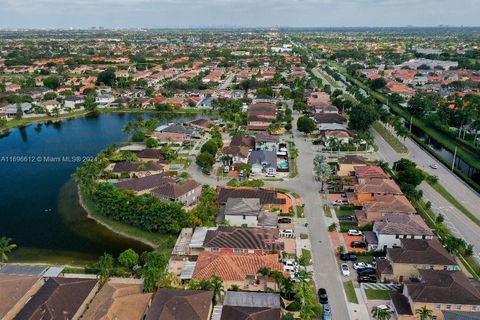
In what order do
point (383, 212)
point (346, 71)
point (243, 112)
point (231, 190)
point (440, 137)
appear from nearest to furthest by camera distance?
point (383, 212) < point (231, 190) < point (440, 137) < point (243, 112) < point (346, 71)

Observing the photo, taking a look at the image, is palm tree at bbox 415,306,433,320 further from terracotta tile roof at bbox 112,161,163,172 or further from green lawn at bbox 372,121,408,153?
green lawn at bbox 372,121,408,153

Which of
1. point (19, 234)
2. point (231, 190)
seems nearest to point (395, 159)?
point (231, 190)

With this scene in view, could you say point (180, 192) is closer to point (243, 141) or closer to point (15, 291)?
point (15, 291)

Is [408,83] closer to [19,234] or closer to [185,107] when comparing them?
[185,107]

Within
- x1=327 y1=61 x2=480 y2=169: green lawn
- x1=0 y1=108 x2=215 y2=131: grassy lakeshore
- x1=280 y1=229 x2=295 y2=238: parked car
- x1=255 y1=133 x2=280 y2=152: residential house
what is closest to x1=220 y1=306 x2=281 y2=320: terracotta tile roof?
x1=280 y1=229 x2=295 y2=238: parked car

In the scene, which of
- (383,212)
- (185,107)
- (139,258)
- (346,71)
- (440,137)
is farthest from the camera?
(346,71)

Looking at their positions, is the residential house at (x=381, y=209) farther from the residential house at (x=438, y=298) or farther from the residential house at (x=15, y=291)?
the residential house at (x=15, y=291)
